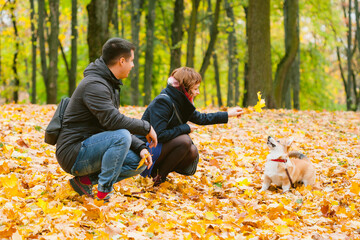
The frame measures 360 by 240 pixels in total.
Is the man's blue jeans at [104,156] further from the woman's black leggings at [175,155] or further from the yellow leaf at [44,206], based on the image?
the woman's black leggings at [175,155]

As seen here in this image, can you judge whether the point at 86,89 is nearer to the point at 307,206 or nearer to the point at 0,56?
the point at 307,206

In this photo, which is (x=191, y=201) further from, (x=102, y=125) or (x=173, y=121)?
(x=102, y=125)

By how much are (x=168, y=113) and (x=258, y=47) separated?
24.9 feet

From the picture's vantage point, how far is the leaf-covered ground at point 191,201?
9.71 ft

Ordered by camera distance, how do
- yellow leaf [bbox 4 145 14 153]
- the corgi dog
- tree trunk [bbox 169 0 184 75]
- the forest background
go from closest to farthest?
1. the corgi dog
2. yellow leaf [bbox 4 145 14 153]
3. the forest background
4. tree trunk [bbox 169 0 184 75]

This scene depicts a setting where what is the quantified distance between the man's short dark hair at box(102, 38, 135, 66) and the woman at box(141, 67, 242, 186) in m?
0.80

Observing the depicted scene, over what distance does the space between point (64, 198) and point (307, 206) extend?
2.61m

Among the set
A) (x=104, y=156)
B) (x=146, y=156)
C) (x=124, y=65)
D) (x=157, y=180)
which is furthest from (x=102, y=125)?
(x=157, y=180)

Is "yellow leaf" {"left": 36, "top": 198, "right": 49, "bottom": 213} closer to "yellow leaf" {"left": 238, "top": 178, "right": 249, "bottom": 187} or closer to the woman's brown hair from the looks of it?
the woman's brown hair

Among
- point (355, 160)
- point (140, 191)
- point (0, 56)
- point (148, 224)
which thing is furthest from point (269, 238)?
point (0, 56)

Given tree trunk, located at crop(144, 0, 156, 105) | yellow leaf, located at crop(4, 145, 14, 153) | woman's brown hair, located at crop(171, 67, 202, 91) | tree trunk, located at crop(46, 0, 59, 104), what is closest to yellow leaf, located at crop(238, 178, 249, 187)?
woman's brown hair, located at crop(171, 67, 202, 91)

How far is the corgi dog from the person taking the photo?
4492 millimetres

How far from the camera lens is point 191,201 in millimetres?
3973

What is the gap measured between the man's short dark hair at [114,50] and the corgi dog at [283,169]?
219 centimetres
